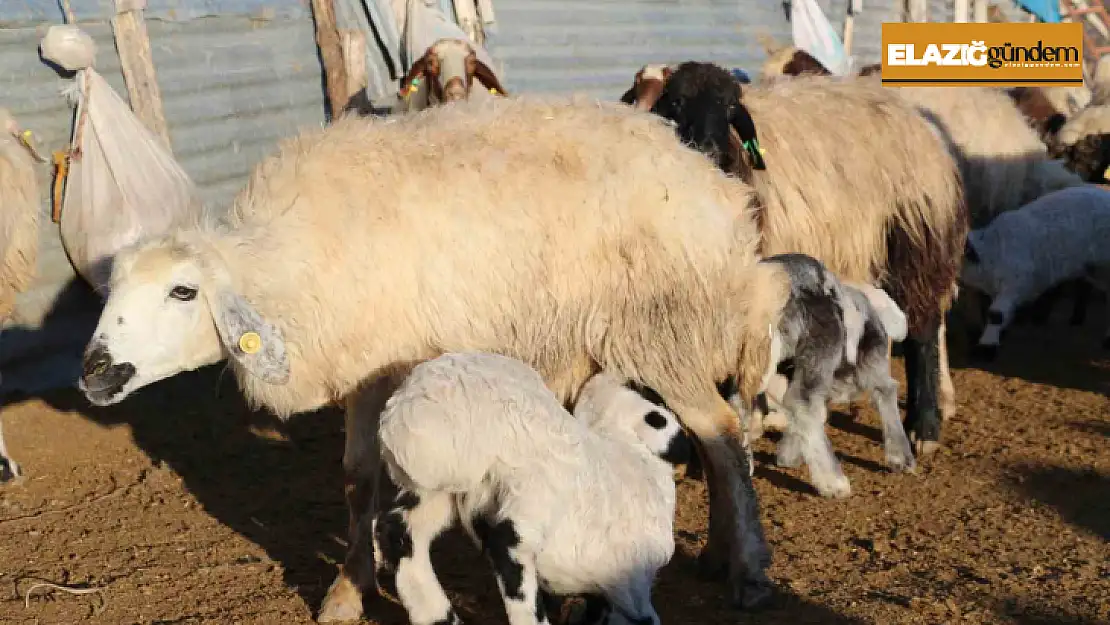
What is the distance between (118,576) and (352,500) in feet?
3.34

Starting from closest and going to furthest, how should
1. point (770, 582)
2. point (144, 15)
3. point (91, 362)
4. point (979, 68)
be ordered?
point (91, 362) → point (770, 582) → point (144, 15) → point (979, 68)

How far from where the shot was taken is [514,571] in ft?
11.5

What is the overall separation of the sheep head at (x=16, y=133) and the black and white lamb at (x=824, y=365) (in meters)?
3.91

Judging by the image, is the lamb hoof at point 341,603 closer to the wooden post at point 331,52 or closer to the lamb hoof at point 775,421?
the lamb hoof at point 775,421

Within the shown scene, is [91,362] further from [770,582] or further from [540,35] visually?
[540,35]

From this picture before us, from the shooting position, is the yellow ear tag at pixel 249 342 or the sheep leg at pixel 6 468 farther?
the sheep leg at pixel 6 468

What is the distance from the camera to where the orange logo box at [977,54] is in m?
13.7

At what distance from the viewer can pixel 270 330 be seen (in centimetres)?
401

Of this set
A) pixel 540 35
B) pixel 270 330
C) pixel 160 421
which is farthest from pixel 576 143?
pixel 540 35

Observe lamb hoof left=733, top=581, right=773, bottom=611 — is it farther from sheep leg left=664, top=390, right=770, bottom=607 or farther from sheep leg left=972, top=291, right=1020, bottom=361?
sheep leg left=972, top=291, right=1020, bottom=361

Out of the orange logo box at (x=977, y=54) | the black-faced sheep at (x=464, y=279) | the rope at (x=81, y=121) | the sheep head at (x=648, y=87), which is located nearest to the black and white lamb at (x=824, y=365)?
the black-faced sheep at (x=464, y=279)

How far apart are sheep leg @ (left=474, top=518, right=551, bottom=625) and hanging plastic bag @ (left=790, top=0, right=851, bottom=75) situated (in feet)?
33.8

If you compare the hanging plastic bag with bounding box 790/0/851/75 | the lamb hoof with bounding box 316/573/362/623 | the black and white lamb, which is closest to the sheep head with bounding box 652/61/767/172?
the black and white lamb

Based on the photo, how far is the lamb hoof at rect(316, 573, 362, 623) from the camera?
4125 mm
